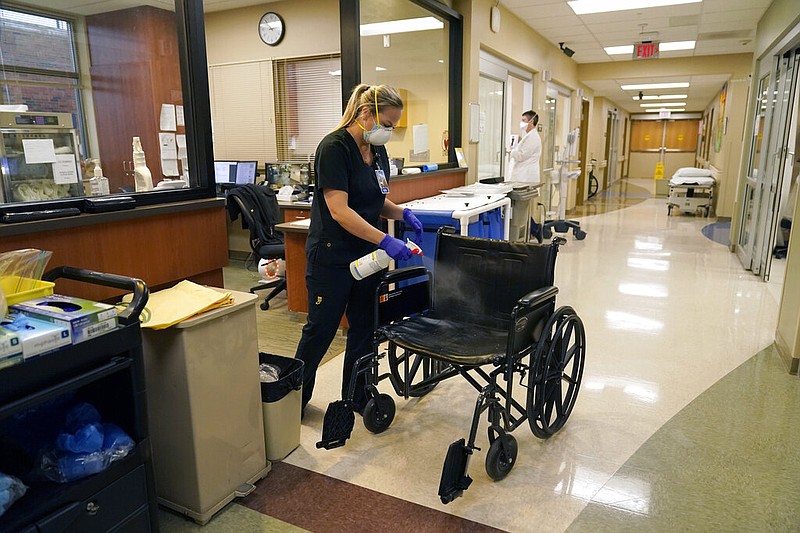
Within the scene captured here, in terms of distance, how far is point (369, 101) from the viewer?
2.29m

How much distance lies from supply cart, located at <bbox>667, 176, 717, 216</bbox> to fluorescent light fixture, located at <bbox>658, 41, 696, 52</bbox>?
2.35 m

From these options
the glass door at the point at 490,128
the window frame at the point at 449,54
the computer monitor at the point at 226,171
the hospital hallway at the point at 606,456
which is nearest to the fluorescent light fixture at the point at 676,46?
the glass door at the point at 490,128

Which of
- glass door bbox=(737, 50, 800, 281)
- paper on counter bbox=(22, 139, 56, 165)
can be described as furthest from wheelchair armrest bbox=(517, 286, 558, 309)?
glass door bbox=(737, 50, 800, 281)

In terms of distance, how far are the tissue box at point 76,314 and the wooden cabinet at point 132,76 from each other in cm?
99

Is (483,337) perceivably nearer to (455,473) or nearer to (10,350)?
(455,473)

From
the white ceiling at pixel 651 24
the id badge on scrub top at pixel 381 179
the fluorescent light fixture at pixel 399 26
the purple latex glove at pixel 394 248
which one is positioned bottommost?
the purple latex glove at pixel 394 248

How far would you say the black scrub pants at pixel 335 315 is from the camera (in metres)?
2.38

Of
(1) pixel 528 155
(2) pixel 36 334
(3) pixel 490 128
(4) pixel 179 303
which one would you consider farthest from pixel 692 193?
(2) pixel 36 334

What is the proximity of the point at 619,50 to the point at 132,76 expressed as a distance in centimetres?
806

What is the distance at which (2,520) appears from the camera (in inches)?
50.5

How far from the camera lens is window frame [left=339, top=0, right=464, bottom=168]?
139 inches

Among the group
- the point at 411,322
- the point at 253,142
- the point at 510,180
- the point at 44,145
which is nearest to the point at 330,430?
the point at 411,322

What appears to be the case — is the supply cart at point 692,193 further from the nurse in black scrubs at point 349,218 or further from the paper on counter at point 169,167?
the paper on counter at point 169,167

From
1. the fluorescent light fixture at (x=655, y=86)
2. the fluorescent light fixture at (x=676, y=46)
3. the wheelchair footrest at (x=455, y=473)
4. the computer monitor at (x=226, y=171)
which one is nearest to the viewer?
the wheelchair footrest at (x=455, y=473)
